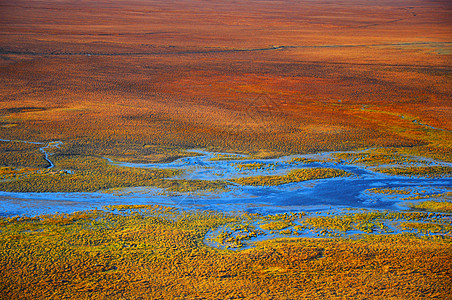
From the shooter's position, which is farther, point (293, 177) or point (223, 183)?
point (293, 177)

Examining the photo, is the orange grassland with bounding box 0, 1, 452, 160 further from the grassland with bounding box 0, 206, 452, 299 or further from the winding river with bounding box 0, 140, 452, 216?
the grassland with bounding box 0, 206, 452, 299

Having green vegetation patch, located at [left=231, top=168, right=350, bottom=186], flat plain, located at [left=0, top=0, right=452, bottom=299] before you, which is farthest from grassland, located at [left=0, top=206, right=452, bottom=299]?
green vegetation patch, located at [left=231, top=168, right=350, bottom=186]

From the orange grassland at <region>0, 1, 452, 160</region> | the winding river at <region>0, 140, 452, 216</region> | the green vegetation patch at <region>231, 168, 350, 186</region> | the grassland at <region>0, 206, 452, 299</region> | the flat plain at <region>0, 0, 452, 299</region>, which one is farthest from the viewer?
the orange grassland at <region>0, 1, 452, 160</region>

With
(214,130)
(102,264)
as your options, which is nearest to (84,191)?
(102,264)

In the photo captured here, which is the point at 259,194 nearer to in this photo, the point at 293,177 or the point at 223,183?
the point at 223,183

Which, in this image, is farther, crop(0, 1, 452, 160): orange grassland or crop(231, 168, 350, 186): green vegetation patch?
crop(0, 1, 452, 160): orange grassland

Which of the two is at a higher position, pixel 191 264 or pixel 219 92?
pixel 219 92

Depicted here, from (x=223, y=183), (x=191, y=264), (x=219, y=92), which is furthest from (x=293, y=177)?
(x=219, y=92)
